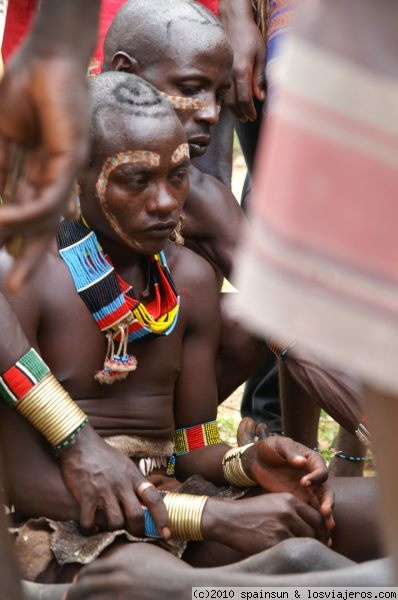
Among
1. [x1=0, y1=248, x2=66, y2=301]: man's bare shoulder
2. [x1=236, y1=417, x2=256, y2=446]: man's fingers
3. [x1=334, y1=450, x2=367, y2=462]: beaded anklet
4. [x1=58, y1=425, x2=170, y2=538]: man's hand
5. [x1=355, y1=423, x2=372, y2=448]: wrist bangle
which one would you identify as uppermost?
[x1=0, y1=248, x2=66, y2=301]: man's bare shoulder

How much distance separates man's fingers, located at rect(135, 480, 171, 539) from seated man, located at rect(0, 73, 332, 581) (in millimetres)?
16

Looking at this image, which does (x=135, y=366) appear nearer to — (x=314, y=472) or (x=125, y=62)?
(x=314, y=472)

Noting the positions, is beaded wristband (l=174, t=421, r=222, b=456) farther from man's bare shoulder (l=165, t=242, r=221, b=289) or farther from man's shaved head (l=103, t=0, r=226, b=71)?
man's shaved head (l=103, t=0, r=226, b=71)

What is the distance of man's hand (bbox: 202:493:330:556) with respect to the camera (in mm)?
3076

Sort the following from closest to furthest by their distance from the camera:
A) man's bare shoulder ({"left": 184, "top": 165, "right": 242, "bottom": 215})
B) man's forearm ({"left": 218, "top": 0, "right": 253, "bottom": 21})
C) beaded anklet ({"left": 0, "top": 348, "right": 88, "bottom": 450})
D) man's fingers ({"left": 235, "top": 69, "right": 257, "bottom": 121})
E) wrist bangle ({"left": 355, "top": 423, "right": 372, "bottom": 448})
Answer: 1. beaded anklet ({"left": 0, "top": 348, "right": 88, "bottom": 450})
2. wrist bangle ({"left": 355, "top": 423, "right": 372, "bottom": 448})
3. man's bare shoulder ({"left": 184, "top": 165, "right": 242, "bottom": 215})
4. man's fingers ({"left": 235, "top": 69, "right": 257, "bottom": 121})
5. man's forearm ({"left": 218, "top": 0, "right": 253, "bottom": 21})

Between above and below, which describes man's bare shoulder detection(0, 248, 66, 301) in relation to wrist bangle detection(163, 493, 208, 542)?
above

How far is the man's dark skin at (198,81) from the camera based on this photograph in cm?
388

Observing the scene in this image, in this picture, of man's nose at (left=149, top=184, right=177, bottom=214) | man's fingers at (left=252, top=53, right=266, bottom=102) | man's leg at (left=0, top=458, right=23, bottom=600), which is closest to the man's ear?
man's fingers at (left=252, top=53, right=266, bottom=102)

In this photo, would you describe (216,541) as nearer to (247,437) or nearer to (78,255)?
(247,437)

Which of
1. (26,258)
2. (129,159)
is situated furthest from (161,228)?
(26,258)

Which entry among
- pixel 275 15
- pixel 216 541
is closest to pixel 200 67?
pixel 275 15

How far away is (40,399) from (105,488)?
294 millimetres

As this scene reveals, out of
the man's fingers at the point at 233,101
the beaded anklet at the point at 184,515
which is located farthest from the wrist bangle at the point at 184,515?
the man's fingers at the point at 233,101

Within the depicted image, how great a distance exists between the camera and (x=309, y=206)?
1508 mm
